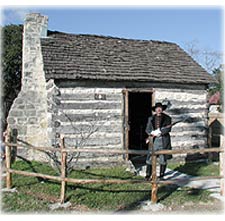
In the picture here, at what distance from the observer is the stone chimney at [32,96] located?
37.6 ft

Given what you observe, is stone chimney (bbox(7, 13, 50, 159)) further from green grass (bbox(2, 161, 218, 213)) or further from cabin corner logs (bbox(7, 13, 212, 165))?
green grass (bbox(2, 161, 218, 213))

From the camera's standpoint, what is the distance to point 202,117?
1223 cm

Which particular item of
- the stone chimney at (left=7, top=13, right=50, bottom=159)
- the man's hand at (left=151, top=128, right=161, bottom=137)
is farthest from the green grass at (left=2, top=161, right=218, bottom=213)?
the stone chimney at (left=7, top=13, right=50, bottom=159)

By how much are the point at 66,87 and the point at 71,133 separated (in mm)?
1377

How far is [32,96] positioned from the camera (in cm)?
1169

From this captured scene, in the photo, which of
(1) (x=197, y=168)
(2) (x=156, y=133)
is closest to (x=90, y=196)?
(2) (x=156, y=133)

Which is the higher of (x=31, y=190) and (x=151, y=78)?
(x=151, y=78)

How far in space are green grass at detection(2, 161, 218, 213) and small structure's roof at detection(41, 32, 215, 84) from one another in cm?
346

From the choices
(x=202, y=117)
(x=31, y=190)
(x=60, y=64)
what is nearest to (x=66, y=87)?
(x=60, y=64)

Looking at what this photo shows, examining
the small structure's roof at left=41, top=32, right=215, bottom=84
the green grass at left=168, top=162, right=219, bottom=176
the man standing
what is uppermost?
the small structure's roof at left=41, top=32, right=215, bottom=84

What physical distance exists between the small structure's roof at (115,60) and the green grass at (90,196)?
3.46 m

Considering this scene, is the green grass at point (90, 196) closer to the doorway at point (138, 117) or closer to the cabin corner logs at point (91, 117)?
the cabin corner logs at point (91, 117)

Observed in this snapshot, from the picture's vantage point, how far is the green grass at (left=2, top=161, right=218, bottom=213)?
6.64 metres

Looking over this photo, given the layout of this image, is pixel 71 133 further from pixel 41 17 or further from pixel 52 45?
pixel 41 17
